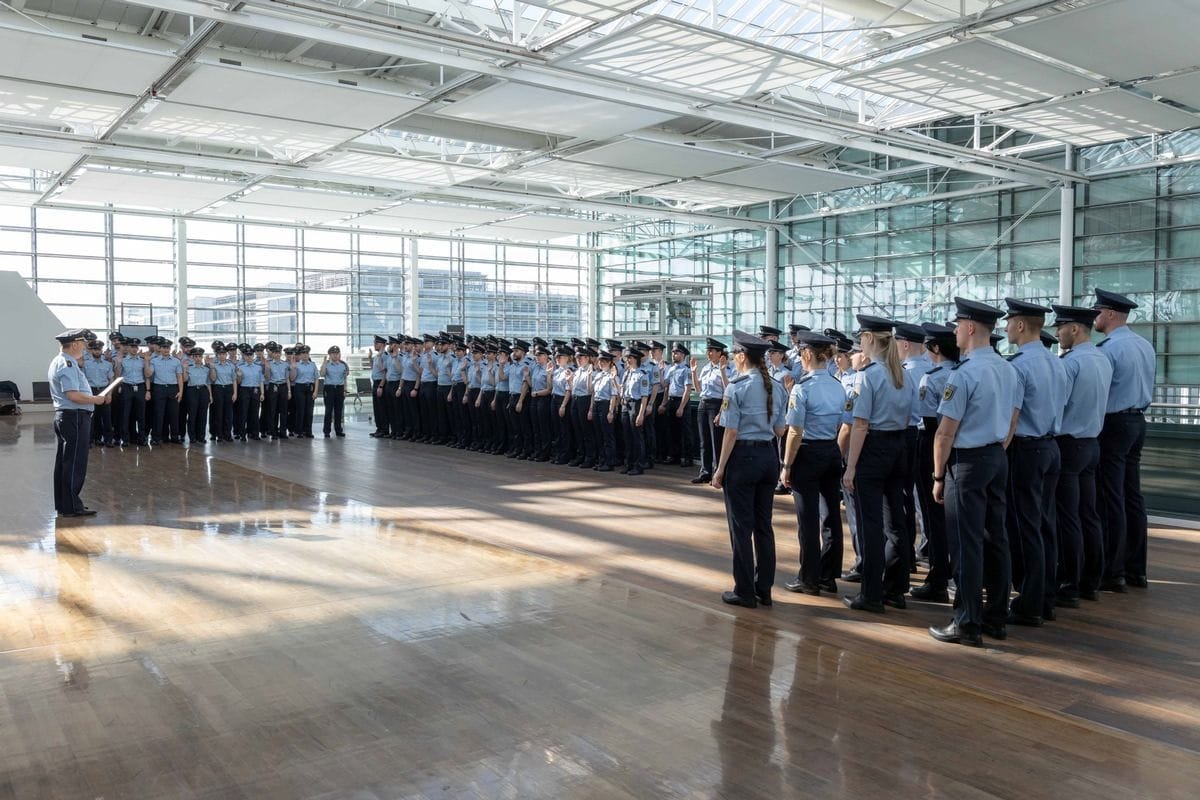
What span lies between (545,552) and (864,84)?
7.61m

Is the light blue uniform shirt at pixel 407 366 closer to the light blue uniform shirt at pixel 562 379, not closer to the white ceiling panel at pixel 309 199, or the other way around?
the light blue uniform shirt at pixel 562 379

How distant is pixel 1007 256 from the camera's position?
1958 cm

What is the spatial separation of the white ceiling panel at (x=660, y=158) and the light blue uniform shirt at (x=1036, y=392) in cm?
967

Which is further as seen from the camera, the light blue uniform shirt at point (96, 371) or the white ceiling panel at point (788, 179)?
the white ceiling panel at point (788, 179)

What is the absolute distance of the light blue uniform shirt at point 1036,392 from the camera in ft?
15.4

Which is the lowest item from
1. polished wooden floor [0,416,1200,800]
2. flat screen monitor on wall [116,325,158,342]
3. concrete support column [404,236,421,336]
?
polished wooden floor [0,416,1200,800]

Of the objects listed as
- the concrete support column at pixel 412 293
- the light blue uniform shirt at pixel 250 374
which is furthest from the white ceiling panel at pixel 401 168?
the concrete support column at pixel 412 293

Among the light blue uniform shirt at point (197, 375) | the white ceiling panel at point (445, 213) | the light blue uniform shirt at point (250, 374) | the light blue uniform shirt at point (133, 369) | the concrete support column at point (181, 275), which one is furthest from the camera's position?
the concrete support column at point (181, 275)

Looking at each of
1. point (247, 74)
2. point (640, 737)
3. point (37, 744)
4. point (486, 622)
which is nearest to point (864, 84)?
point (247, 74)

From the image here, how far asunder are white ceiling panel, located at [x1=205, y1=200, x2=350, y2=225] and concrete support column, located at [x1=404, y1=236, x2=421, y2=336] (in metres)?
4.06

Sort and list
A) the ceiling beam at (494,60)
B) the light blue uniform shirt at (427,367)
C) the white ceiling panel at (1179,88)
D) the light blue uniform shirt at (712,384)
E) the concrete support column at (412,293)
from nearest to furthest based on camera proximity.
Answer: the ceiling beam at (494,60) < the light blue uniform shirt at (712,384) < the white ceiling panel at (1179,88) < the light blue uniform shirt at (427,367) < the concrete support column at (412,293)

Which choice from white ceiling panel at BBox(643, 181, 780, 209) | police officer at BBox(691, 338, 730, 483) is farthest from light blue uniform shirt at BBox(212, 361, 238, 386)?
white ceiling panel at BBox(643, 181, 780, 209)

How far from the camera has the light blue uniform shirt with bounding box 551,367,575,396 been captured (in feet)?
38.4

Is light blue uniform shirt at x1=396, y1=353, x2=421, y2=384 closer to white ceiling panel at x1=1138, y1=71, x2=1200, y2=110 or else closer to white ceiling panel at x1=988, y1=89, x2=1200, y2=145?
white ceiling panel at x1=988, y1=89, x2=1200, y2=145
